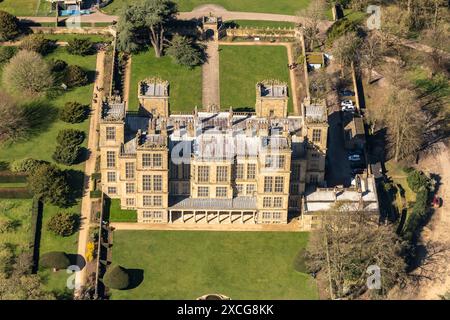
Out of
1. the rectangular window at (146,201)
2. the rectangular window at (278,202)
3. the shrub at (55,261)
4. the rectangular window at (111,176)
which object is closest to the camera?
the shrub at (55,261)

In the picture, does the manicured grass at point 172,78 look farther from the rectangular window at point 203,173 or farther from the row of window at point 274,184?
the row of window at point 274,184

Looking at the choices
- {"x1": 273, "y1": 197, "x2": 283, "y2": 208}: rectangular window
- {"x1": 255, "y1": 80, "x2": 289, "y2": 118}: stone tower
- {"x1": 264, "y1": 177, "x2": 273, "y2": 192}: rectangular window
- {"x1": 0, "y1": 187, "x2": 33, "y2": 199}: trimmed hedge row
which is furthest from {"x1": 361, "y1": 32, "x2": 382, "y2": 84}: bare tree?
{"x1": 0, "y1": 187, "x2": 33, "y2": 199}: trimmed hedge row

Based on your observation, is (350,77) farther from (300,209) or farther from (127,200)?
(127,200)

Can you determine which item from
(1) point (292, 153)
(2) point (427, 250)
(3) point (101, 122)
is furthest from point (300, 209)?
(3) point (101, 122)

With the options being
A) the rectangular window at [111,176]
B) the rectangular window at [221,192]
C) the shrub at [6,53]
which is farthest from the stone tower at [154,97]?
the shrub at [6,53]

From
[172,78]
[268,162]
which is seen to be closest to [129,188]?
[268,162]

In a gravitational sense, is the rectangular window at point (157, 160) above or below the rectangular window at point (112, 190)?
above

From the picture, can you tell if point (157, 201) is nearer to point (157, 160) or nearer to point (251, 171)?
point (157, 160)
